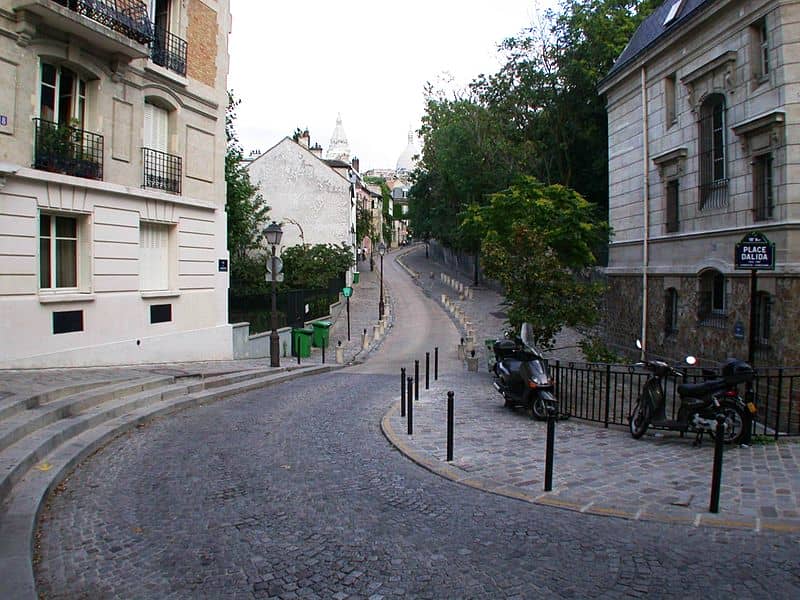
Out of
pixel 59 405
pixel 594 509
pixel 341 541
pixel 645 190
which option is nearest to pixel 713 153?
pixel 645 190

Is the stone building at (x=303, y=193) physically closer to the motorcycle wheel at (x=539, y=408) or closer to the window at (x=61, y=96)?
the window at (x=61, y=96)

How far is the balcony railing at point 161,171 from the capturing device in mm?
15344

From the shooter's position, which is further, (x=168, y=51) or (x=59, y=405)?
(x=168, y=51)

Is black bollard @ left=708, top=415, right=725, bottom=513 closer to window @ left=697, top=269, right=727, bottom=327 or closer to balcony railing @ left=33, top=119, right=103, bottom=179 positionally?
window @ left=697, top=269, right=727, bottom=327

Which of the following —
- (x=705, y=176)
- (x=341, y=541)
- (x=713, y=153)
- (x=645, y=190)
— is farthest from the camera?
(x=645, y=190)

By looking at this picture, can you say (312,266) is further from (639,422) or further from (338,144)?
(338,144)

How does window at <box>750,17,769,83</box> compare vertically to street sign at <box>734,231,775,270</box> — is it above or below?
above

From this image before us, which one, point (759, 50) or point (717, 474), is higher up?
point (759, 50)

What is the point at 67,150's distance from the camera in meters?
13.0

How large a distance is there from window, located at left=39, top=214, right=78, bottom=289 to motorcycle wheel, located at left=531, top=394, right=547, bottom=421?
10096 millimetres

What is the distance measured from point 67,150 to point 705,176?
15.0 metres

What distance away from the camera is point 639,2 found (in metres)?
31.4

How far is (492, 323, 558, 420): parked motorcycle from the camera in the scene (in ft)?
33.1

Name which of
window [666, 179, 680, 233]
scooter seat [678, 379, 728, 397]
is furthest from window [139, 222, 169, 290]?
window [666, 179, 680, 233]
